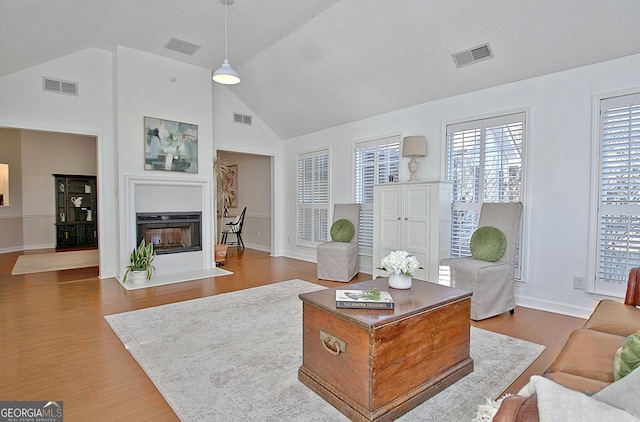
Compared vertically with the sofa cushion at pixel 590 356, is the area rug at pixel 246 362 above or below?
below

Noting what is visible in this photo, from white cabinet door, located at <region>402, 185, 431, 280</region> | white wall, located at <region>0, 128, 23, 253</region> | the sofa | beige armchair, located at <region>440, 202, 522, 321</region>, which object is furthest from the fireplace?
the sofa

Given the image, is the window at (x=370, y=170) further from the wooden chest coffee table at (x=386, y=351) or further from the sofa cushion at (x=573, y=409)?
the sofa cushion at (x=573, y=409)

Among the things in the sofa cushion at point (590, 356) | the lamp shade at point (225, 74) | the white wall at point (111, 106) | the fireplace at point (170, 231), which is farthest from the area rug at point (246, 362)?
the lamp shade at point (225, 74)

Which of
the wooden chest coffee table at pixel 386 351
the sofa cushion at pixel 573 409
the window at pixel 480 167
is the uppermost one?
the window at pixel 480 167

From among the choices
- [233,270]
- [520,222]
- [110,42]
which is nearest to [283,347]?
[520,222]

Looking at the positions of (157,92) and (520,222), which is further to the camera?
(157,92)

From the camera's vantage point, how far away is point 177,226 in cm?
581

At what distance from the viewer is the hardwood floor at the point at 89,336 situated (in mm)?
2057

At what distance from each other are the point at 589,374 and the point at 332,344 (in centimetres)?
121

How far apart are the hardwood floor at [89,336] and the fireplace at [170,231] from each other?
0.88 metres

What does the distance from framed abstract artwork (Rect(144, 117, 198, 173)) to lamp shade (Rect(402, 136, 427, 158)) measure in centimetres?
355

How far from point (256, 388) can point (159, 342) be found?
1201 mm

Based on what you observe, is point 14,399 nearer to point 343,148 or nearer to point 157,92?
point 157,92

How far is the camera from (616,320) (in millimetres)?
2047
